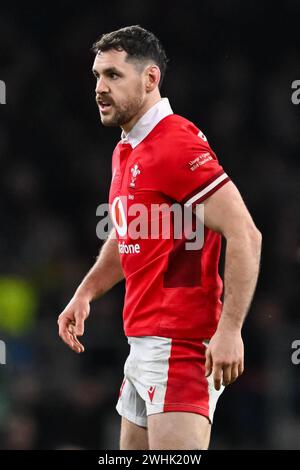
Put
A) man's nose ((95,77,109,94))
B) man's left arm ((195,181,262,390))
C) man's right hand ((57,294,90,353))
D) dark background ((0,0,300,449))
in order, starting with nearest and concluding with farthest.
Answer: man's left arm ((195,181,262,390))
man's nose ((95,77,109,94))
man's right hand ((57,294,90,353))
dark background ((0,0,300,449))

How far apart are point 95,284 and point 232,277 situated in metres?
0.78

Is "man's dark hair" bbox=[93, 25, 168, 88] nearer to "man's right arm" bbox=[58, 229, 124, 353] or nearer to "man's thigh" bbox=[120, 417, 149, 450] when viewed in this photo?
"man's right arm" bbox=[58, 229, 124, 353]

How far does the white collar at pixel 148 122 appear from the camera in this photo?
329 cm

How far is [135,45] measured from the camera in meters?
3.33

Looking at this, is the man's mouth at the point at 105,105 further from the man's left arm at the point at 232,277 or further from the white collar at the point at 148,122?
the man's left arm at the point at 232,277

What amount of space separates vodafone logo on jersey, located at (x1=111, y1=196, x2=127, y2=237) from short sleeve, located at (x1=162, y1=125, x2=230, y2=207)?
23 centimetres

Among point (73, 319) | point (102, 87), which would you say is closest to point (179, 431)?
point (73, 319)

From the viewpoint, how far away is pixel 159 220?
10.4 ft

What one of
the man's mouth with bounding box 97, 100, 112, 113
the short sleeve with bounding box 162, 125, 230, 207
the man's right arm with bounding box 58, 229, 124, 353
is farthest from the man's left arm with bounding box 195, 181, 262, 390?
the man's right arm with bounding box 58, 229, 124, 353

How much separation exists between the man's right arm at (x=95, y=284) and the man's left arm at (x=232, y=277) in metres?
0.69

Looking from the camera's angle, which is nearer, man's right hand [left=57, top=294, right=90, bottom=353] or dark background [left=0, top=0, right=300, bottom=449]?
man's right hand [left=57, top=294, right=90, bottom=353]

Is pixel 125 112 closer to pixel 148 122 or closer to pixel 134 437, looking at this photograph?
pixel 148 122

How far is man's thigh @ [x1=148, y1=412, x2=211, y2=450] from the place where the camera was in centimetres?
306

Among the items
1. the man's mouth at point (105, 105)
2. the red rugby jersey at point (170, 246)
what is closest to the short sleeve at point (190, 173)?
the red rugby jersey at point (170, 246)
